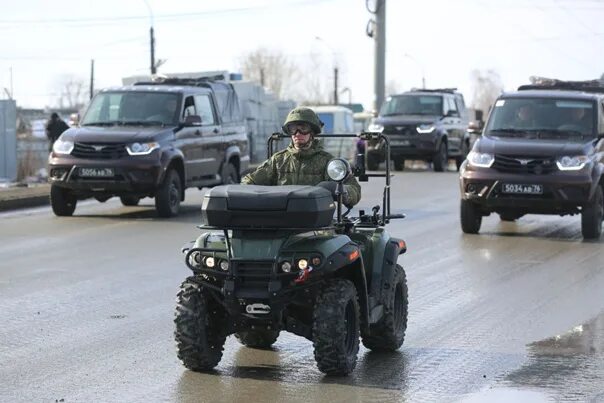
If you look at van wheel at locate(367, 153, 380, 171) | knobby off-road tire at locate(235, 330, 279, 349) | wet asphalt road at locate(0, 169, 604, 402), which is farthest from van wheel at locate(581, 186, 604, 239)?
van wheel at locate(367, 153, 380, 171)

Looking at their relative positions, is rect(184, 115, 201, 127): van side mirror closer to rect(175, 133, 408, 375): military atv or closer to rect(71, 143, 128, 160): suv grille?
rect(71, 143, 128, 160): suv grille

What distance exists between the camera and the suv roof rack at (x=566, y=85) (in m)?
20.8

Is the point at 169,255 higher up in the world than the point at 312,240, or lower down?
lower down

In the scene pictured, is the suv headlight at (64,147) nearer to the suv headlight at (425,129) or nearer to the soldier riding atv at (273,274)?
the soldier riding atv at (273,274)

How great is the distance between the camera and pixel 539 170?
16641 millimetres

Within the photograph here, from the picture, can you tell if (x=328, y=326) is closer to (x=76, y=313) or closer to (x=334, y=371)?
(x=334, y=371)

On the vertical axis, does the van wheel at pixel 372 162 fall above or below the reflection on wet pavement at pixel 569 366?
below

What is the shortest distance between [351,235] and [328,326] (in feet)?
3.31

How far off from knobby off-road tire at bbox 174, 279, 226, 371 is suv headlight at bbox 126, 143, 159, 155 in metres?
11.3

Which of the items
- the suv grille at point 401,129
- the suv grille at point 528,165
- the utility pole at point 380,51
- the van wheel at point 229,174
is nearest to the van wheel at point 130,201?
the van wheel at point 229,174

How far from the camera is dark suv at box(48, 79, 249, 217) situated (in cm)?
1914

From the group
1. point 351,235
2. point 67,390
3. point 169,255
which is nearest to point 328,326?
point 351,235

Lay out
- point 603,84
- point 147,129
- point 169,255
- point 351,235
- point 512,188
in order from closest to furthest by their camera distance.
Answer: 1. point 351,235
2. point 169,255
3. point 512,188
4. point 147,129
5. point 603,84

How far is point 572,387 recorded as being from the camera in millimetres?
7820
